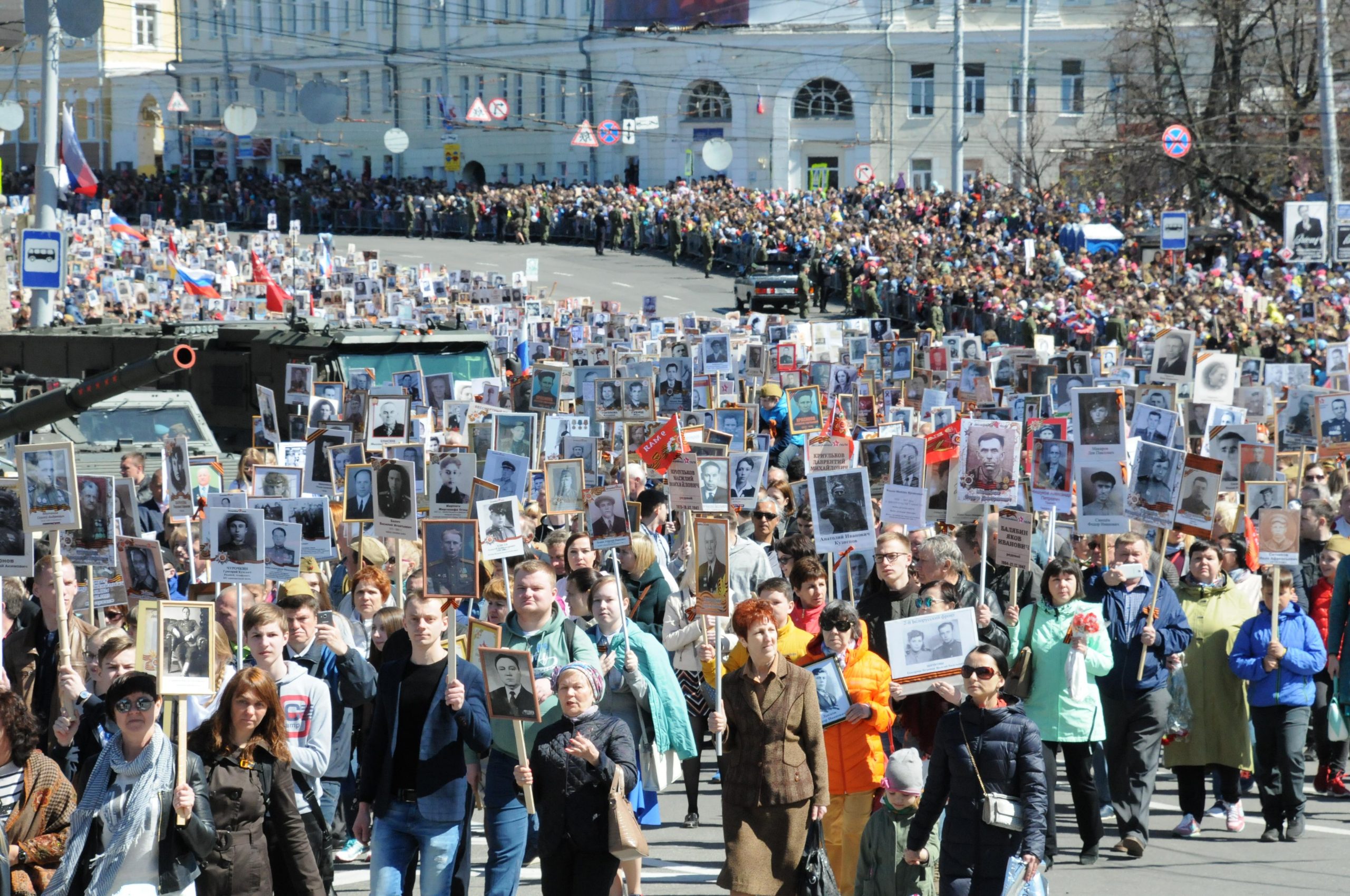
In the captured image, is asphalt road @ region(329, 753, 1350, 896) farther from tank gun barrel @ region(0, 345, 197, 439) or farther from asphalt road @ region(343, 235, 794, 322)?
asphalt road @ region(343, 235, 794, 322)

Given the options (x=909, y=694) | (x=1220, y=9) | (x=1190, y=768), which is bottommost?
(x=1190, y=768)

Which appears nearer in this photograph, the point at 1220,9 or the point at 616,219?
the point at 1220,9

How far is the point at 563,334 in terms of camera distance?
2562cm

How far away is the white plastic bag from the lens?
29.4 ft

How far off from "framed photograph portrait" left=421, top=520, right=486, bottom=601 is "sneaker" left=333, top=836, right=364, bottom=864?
6.18ft

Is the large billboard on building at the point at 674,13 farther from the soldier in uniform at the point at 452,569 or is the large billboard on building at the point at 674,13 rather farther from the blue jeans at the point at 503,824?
the blue jeans at the point at 503,824

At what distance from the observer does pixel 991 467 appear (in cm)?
1059

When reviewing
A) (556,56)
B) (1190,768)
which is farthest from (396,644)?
(556,56)

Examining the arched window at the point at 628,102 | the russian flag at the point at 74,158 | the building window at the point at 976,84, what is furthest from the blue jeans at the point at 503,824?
the arched window at the point at 628,102

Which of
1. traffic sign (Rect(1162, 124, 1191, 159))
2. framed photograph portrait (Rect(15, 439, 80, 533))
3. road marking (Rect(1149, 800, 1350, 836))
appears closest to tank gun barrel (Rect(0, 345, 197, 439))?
framed photograph portrait (Rect(15, 439, 80, 533))

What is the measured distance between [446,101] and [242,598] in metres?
62.3

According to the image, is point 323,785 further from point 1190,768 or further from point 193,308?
point 193,308

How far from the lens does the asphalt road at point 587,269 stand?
148 feet

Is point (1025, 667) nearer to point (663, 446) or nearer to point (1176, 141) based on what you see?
point (663, 446)
